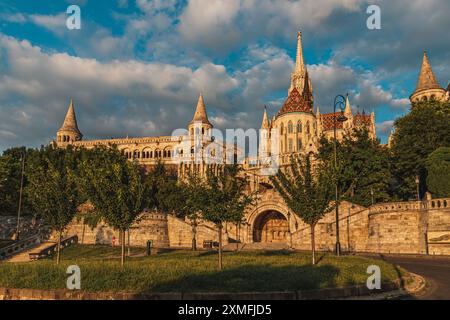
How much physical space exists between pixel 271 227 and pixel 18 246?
27.9m

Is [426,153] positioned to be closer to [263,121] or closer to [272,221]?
[272,221]

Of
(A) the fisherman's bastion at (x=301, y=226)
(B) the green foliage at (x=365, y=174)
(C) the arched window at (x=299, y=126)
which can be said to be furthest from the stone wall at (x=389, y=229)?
(C) the arched window at (x=299, y=126)

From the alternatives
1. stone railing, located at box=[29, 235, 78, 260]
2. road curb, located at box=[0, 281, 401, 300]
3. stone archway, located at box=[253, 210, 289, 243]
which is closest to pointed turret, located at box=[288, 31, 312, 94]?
stone archway, located at box=[253, 210, 289, 243]

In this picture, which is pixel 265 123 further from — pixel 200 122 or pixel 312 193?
pixel 312 193

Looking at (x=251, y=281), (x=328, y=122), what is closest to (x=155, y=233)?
(x=251, y=281)

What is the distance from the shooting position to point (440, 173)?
3381cm

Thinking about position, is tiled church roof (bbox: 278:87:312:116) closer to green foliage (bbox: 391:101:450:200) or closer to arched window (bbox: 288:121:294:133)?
arched window (bbox: 288:121:294:133)

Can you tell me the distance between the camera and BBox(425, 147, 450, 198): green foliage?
33281 mm

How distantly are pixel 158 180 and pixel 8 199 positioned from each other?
20.9 metres

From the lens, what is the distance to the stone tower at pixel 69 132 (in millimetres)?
99375

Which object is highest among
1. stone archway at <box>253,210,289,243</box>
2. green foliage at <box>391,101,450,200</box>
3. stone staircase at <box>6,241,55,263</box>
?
green foliage at <box>391,101,450,200</box>

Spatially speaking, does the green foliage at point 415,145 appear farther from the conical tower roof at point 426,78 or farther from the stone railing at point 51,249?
the stone railing at point 51,249

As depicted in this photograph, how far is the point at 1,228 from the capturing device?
156 feet
